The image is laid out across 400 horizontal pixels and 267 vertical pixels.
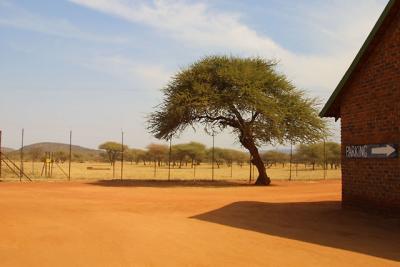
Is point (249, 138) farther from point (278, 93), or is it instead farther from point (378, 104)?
point (378, 104)

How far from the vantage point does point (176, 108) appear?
30.0m

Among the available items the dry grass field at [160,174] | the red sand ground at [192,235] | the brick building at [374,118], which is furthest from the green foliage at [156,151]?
the brick building at [374,118]

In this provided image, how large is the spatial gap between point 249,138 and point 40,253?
78.1 ft

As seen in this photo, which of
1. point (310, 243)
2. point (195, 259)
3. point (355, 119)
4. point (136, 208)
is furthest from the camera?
point (136, 208)

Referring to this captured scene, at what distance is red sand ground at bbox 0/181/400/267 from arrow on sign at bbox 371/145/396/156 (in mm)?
1784

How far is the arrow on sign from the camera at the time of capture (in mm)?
13441

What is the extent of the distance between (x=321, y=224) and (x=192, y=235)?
12.8 feet

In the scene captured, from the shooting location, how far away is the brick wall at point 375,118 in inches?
527

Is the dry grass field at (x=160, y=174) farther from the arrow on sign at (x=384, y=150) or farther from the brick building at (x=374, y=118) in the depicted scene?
the arrow on sign at (x=384, y=150)

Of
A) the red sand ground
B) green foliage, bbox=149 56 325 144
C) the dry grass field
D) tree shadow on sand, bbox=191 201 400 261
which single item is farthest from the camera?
the dry grass field

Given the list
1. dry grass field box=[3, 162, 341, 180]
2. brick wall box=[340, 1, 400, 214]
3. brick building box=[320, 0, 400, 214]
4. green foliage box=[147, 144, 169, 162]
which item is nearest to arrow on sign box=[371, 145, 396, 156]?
brick building box=[320, 0, 400, 214]

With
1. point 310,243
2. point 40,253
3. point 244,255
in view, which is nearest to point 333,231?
point 310,243

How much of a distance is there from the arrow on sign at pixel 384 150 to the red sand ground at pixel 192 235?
1.78 meters

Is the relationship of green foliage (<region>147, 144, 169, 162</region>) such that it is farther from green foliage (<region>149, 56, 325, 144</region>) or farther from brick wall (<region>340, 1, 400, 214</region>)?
brick wall (<region>340, 1, 400, 214</region>)
